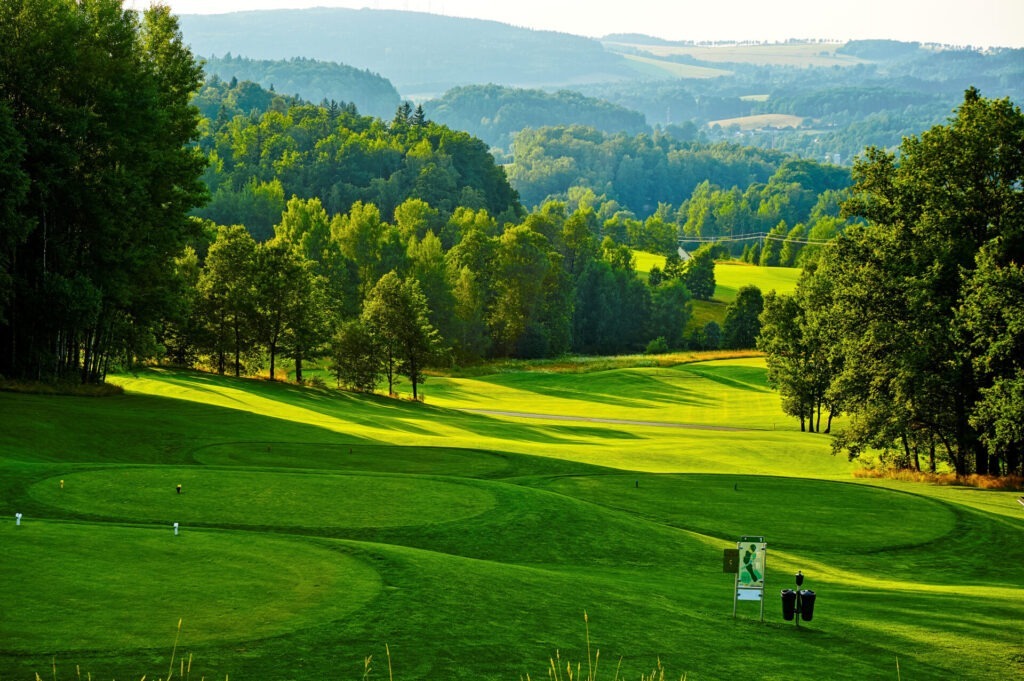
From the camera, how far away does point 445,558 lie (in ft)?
57.1

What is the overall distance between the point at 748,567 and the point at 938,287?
2941 cm

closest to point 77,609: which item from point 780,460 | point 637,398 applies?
point 780,460

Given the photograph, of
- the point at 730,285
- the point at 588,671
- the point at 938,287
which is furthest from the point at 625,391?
the point at 730,285

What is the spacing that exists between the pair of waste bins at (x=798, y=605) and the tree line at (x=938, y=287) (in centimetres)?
2447

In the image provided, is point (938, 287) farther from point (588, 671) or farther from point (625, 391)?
point (625, 391)

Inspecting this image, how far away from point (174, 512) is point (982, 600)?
15770 millimetres

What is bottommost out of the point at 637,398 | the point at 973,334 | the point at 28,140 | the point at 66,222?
the point at 637,398

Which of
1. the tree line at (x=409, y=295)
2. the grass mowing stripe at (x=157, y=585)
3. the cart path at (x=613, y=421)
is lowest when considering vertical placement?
the cart path at (x=613, y=421)

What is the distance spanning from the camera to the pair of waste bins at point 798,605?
15.4 metres

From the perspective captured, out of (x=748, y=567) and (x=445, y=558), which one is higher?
(x=748, y=567)

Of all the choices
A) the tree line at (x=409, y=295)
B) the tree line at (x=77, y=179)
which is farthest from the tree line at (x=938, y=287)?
the tree line at (x=409, y=295)

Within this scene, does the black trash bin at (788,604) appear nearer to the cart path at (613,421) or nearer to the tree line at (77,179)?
the tree line at (77,179)

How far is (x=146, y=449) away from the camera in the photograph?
34156mm

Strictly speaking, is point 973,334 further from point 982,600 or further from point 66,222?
point 66,222
